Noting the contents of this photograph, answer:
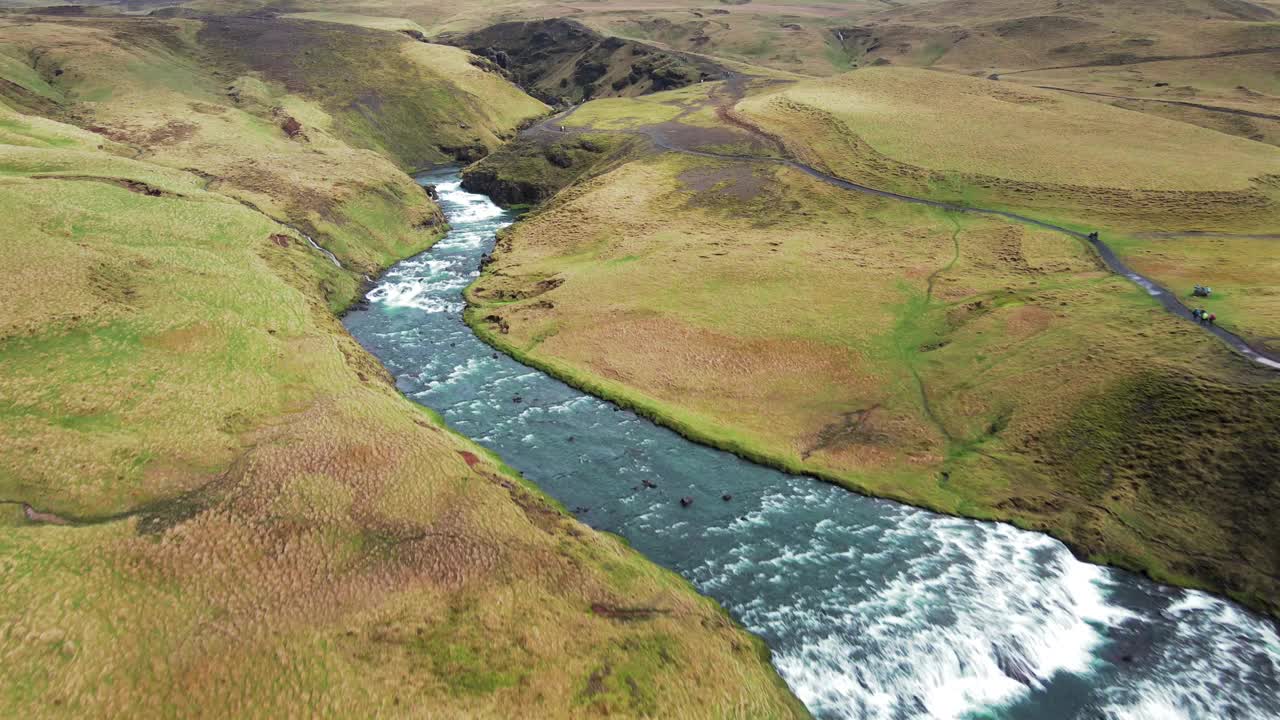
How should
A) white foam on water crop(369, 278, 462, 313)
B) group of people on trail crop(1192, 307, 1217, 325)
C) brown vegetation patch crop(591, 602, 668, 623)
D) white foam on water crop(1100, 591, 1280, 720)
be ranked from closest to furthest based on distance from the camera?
white foam on water crop(1100, 591, 1280, 720) → brown vegetation patch crop(591, 602, 668, 623) → group of people on trail crop(1192, 307, 1217, 325) → white foam on water crop(369, 278, 462, 313)

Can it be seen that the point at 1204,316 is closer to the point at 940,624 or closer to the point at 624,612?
the point at 940,624

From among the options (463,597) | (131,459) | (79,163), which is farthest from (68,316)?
(79,163)

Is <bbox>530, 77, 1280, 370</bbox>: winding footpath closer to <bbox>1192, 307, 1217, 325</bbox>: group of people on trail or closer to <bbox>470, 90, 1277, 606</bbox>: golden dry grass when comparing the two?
<bbox>1192, 307, 1217, 325</bbox>: group of people on trail

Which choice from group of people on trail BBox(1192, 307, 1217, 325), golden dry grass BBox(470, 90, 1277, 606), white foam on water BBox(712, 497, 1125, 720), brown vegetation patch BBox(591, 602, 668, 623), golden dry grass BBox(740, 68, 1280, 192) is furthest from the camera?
golden dry grass BBox(740, 68, 1280, 192)

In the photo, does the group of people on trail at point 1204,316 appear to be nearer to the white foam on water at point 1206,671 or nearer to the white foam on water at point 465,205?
the white foam on water at point 1206,671

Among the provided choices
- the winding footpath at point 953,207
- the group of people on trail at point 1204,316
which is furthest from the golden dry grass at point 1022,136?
the group of people on trail at point 1204,316

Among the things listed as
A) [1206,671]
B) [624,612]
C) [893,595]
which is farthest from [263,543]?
[1206,671]

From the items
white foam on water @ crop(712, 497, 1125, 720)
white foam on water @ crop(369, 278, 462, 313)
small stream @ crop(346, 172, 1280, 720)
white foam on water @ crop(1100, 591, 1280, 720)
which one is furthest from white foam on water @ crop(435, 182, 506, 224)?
white foam on water @ crop(1100, 591, 1280, 720)
